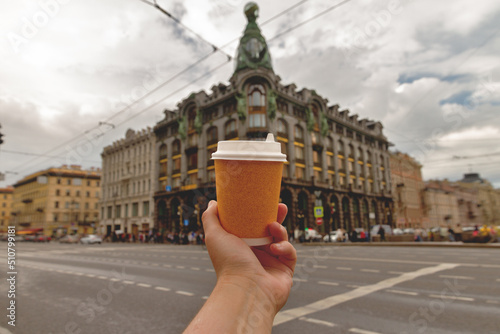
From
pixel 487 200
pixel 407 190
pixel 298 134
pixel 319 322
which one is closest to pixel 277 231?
pixel 319 322

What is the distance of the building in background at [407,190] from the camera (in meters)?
61.8

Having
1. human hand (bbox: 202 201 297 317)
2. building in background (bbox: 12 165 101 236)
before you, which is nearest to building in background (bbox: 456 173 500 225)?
building in background (bbox: 12 165 101 236)

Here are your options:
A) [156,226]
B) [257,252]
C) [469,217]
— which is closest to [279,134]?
[156,226]

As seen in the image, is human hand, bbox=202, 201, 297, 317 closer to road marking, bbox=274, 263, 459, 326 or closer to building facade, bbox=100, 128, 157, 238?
road marking, bbox=274, 263, 459, 326

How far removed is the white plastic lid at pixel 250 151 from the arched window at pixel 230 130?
33896 millimetres

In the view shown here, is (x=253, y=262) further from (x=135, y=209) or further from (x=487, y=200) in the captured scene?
(x=487, y=200)

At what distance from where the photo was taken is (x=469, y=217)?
302 ft

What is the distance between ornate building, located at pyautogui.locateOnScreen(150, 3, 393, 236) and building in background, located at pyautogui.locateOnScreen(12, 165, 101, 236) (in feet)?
108

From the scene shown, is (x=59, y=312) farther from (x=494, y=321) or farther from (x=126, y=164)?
(x=126, y=164)

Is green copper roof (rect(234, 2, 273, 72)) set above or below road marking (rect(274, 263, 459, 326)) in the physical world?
above

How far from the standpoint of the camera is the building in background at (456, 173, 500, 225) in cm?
9712

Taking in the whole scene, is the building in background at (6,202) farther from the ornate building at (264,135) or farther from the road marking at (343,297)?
the road marking at (343,297)

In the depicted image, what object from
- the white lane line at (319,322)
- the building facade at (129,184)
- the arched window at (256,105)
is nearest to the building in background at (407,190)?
the arched window at (256,105)

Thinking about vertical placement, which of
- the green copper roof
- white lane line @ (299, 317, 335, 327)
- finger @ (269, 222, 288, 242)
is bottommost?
white lane line @ (299, 317, 335, 327)
